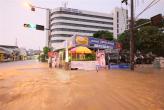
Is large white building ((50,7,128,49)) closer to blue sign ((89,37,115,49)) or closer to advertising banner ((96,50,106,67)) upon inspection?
blue sign ((89,37,115,49))

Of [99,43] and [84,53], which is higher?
[99,43]

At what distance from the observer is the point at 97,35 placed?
86.1 m

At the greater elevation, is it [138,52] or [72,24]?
[72,24]

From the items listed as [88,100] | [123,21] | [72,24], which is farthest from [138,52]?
[123,21]

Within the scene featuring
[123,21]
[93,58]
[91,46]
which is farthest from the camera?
[123,21]

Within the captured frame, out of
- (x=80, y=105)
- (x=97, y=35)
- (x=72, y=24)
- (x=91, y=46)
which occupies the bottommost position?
(x=80, y=105)

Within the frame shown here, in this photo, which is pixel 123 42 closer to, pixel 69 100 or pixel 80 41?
pixel 80 41

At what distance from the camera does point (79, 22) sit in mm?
135625

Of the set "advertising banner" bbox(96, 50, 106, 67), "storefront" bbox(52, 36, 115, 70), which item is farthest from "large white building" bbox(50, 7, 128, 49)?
"advertising banner" bbox(96, 50, 106, 67)

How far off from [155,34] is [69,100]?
47.2 meters

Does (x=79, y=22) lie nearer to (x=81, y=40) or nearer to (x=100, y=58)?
(x=81, y=40)

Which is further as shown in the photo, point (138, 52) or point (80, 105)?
point (138, 52)

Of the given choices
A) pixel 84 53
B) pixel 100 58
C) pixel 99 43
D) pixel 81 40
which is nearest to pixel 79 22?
pixel 99 43

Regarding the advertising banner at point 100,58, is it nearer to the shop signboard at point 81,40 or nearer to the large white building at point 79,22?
the shop signboard at point 81,40
